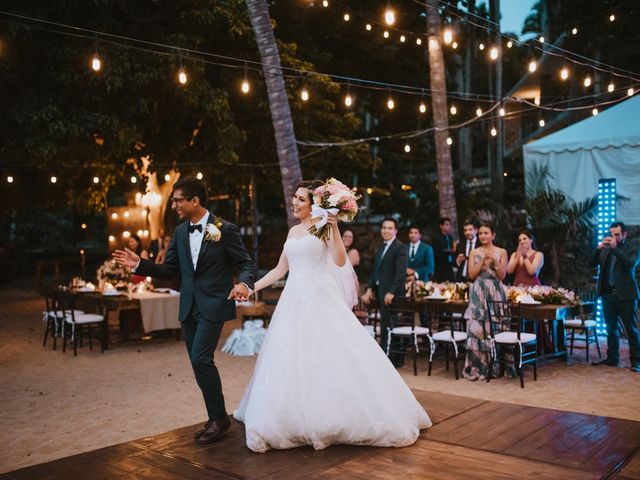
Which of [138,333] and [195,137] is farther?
[195,137]

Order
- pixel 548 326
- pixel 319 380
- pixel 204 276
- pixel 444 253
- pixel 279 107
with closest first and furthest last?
pixel 319 380 < pixel 204 276 < pixel 548 326 < pixel 279 107 < pixel 444 253

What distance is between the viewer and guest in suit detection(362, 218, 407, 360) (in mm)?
8516

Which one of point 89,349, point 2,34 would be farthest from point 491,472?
point 2,34

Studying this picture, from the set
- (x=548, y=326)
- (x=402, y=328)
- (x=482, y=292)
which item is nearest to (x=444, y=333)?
Result: (x=402, y=328)

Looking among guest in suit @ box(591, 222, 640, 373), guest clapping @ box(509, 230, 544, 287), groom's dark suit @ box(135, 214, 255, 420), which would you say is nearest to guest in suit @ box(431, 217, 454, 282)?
guest clapping @ box(509, 230, 544, 287)

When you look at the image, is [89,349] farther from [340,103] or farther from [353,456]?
[340,103]

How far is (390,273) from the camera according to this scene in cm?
871

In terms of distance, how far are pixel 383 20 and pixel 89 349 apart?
11.5 metres

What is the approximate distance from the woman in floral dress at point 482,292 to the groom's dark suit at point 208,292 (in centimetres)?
384

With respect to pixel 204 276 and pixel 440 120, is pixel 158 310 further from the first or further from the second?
pixel 440 120

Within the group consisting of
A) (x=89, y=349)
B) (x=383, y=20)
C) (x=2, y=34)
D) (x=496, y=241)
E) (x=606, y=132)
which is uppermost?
(x=383, y=20)

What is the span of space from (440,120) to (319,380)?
9276 millimetres

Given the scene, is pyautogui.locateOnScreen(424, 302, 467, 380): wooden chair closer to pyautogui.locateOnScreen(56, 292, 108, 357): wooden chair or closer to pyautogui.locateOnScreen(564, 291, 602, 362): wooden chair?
pyautogui.locateOnScreen(564, 291, 602, 362): wooden chair

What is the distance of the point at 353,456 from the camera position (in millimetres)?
4602
